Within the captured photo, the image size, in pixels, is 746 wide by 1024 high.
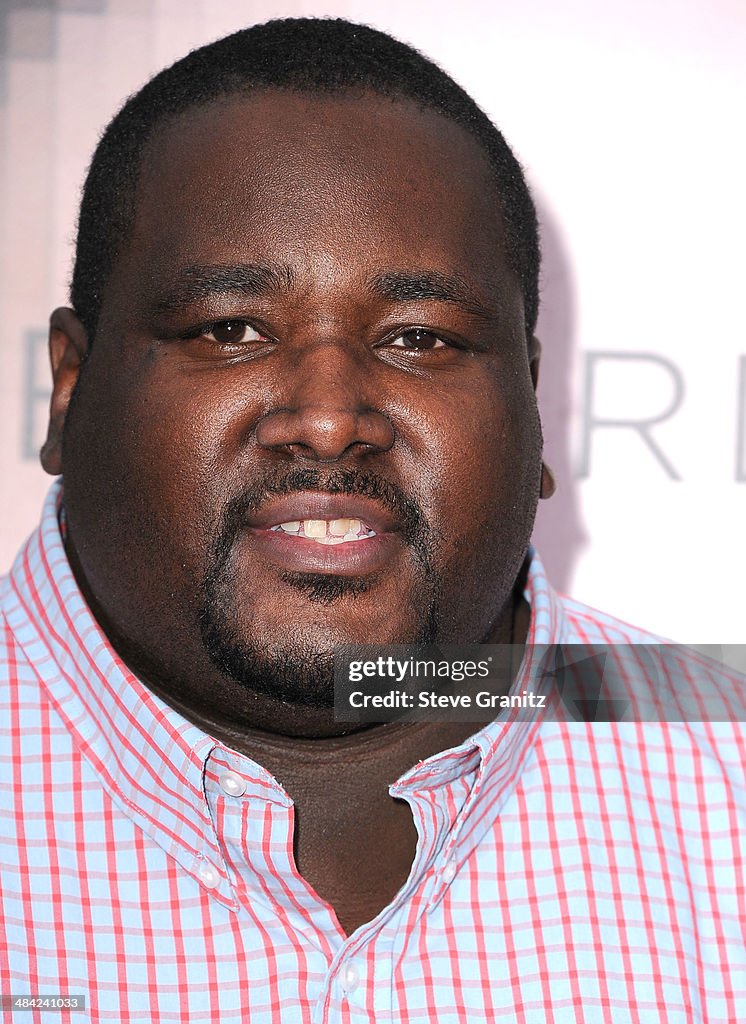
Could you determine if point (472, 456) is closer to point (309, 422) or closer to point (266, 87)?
point (309, 422)

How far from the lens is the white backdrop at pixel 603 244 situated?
169cm

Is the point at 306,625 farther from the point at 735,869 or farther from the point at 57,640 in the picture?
the point at 735,869

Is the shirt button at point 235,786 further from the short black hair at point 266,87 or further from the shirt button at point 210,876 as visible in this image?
the short black hair at point 266,87

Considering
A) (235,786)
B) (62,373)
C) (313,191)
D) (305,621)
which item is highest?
(313,191)

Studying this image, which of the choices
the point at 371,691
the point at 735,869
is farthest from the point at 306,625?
the point at 735,869

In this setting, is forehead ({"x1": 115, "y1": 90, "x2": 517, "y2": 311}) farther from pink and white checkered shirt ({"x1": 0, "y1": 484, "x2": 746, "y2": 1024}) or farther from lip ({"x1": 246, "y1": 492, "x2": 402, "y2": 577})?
pink and white checkered shirt ({"x1": 0, "y1": 484, "x2": 746, "y2": 1024})

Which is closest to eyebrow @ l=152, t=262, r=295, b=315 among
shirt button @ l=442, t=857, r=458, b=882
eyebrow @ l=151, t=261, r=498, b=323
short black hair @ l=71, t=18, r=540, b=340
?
eyebrow @ l=151, t=261, r=498, b=323

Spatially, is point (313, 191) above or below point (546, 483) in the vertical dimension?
above

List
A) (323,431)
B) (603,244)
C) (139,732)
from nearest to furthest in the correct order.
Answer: (323,431), (139,732), (603,244)

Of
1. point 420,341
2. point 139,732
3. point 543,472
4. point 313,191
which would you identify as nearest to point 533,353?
point 543,472

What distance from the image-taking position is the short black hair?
1109 millimetres

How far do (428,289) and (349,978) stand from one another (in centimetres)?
56

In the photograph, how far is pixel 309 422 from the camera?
959 mm

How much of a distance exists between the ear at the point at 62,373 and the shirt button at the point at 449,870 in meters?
0.50
